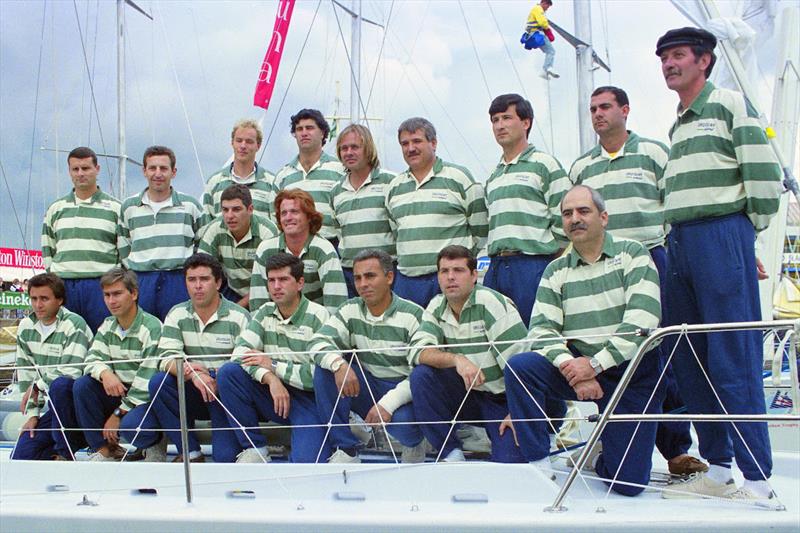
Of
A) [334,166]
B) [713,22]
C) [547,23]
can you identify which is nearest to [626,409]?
[334,166]

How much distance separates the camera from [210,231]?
5570mm

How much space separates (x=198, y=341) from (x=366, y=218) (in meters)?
1.35

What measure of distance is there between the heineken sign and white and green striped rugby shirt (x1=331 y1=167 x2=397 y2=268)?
15.9 meters

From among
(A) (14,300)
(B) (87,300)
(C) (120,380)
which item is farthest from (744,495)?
(A) (14,300)

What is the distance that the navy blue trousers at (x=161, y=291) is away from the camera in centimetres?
557

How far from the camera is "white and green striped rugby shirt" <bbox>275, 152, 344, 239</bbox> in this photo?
18.7 ft

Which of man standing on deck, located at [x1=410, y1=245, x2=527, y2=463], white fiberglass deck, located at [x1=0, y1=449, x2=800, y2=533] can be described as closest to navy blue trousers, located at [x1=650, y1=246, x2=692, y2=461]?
white fiberglass deck, located at [x1=0, y1=449, x2=800, y2=533]

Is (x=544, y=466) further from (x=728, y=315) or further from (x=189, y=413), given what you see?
(x=189, y=413)

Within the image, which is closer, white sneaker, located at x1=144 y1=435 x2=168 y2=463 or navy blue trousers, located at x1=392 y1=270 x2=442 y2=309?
white sneaker, located at x1=144 y1=435 x2=168 y2=463

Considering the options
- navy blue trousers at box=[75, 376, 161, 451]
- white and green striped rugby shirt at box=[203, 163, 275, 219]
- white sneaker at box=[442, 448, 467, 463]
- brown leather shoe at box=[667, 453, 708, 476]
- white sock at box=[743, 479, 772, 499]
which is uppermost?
white and green striped rugby shirt at box=[203, 163, 275, 219]

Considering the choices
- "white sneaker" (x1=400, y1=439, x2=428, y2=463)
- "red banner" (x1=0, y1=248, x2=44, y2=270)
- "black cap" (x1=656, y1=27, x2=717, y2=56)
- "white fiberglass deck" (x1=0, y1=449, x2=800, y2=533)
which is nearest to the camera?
"white fiberglass deck" (x1=0, y1=449, x2=800, y2=533)

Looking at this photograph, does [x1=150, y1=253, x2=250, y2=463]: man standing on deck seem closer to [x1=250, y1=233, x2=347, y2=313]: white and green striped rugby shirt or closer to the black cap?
[x1=250, y1=233, x2=347, y2=313]: white and green striped rugby shirt

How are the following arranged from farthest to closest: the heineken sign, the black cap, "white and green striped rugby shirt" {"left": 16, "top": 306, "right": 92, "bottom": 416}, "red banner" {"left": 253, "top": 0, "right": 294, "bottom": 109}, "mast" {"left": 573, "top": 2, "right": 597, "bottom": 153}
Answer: the heineken sign
"red banner" {"left": 253, "top": 0, "right": 294, "bottom": 109}
"mast" {"left": 573, "top": 2, "right": 597, "bottom": 153}
"white and green striped rugby shirt" {"left": 16, "top": 306, "right": 92, "bottom": 416}
the black cap

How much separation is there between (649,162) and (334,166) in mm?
2294
